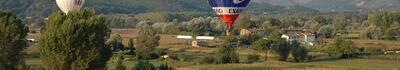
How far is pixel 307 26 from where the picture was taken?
94.5 meters

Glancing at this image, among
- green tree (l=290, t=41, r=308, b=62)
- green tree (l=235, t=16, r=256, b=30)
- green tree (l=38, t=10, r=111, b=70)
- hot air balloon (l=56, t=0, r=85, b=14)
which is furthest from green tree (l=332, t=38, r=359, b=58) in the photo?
green tree (l=235, t=16, r=256, b=30)

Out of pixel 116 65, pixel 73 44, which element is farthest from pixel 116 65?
pixel 73 44

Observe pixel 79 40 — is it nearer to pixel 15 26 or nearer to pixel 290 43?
pixel 15 26

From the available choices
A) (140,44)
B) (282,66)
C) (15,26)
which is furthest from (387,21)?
(15,26)

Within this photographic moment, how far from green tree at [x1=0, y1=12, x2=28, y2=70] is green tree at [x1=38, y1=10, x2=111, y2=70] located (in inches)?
71.4

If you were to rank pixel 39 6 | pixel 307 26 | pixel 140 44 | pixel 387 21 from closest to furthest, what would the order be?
pixel 140 44, pixel 387 21, pixel 307 26, pixel 39 6

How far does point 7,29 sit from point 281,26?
63.5 meters

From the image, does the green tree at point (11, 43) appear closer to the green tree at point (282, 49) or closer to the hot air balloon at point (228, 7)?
the hot air balloon at point (228, 7)

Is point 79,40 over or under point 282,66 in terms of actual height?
over

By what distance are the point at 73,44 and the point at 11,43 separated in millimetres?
3219

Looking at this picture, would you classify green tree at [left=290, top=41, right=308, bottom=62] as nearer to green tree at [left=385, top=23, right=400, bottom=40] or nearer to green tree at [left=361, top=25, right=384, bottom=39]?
green tree at [left=385, top=23, right=400, bottom=40]

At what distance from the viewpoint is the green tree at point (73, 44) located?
24219mm

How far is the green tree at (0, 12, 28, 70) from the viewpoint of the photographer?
26.0 meters

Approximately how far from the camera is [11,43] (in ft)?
86.1
